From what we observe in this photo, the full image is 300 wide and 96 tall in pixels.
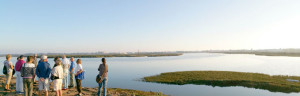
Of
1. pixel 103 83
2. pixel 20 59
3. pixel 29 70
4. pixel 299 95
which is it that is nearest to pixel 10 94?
pixel 20 59

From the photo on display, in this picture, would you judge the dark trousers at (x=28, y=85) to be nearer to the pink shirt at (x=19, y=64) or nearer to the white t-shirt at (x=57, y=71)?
the white t-shirt at (x=57, y=71)

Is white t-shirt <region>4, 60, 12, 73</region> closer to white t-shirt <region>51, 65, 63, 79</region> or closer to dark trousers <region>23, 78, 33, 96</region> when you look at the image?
dark trousers <region>23, 78, 33, 96</region>

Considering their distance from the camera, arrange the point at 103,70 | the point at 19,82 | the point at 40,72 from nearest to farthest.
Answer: the point at 40,72 → the point at 103,70 → the point at 19,82

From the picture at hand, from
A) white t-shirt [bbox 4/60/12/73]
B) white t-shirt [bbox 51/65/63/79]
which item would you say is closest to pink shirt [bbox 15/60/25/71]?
white t-shirt [bbox 4/60/12/73]

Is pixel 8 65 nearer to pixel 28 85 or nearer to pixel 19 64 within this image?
pixel 19 64

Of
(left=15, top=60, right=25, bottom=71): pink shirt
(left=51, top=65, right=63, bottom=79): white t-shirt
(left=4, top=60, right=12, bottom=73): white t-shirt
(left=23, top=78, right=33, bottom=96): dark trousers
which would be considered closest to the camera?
(left=51, top=65, right=63, bottom=79): white t-shirt

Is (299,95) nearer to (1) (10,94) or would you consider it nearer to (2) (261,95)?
(2) (261,95)

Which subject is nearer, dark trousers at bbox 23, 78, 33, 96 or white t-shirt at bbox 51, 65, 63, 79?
white t-shirt at bbox 51, 65, 63, 79

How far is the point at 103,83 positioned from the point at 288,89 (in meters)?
24.7

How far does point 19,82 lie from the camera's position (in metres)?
12.0

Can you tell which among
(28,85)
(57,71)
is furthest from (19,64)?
(57,71)

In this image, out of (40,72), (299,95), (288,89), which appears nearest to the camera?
(40,72)

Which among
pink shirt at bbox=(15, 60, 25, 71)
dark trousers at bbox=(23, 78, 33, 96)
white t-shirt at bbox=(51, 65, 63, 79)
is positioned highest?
pink shirt at bbox=(15, 60, 25, 71)

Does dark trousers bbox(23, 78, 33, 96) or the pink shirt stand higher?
the pink shirt
